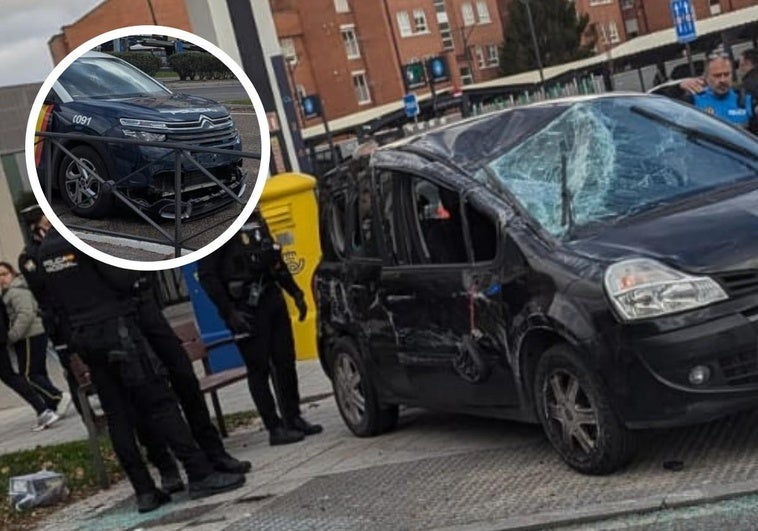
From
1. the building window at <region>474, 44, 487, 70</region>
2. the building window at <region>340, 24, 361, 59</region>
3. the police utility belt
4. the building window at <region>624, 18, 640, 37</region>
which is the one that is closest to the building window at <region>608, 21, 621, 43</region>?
the building window at <region>624, 18, 640, 37</region>

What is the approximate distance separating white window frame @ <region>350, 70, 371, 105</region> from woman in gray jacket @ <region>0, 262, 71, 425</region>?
75.4 metres

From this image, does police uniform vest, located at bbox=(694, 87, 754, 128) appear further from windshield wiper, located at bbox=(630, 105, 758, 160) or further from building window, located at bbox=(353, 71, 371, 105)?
building window, located at bbox=(353, 71, 371, 105)

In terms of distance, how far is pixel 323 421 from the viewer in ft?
29.3

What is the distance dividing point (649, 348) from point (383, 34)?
8256cm

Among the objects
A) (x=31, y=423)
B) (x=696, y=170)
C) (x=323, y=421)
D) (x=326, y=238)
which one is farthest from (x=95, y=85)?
(x=31, y=423)

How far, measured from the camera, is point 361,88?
87.7m

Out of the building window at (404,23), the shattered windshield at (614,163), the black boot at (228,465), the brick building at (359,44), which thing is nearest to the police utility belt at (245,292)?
the black boot at (228,465)

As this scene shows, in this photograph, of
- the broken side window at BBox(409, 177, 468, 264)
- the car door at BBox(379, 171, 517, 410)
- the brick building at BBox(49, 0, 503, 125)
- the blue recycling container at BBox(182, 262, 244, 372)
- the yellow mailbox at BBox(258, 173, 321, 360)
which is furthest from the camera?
the brick building at BBox(49, 0, 503, 125)

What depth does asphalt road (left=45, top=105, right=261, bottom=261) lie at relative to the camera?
10.3 feet

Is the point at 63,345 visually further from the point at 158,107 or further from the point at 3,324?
the point at 3,324

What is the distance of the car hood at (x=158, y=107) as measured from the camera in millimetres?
3094

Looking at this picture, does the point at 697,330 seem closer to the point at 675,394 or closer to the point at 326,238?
the point at 675,394

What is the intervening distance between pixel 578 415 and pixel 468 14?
299ft

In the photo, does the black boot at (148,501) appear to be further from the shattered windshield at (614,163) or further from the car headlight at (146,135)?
the car headlight at (146,135)
